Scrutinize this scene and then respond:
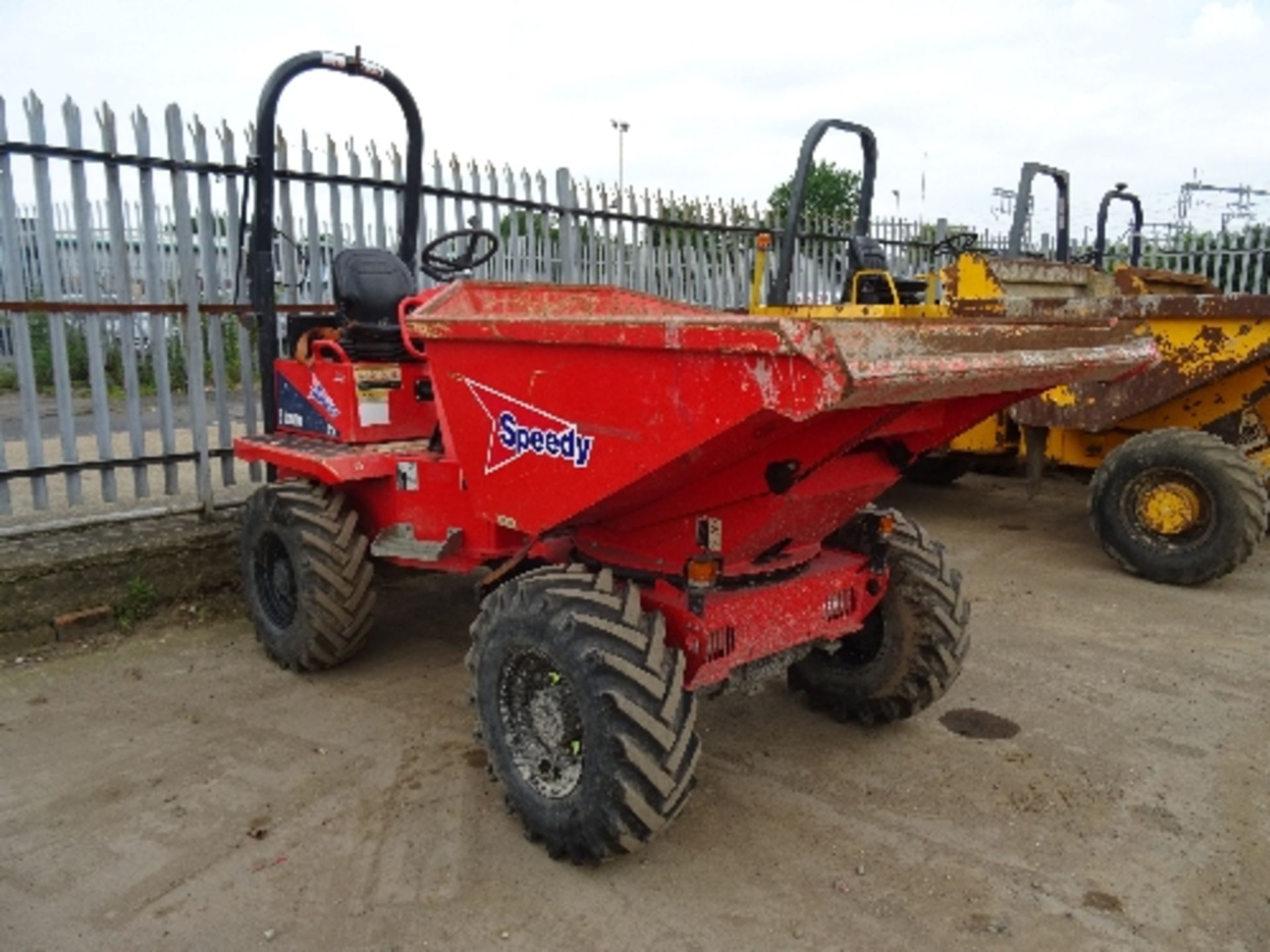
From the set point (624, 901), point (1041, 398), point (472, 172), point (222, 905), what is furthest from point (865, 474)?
point (472, 172)

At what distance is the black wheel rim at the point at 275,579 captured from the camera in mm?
4395

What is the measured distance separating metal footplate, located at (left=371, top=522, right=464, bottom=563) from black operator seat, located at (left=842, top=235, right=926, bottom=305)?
14.2 feet

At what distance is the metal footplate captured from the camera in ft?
12.6

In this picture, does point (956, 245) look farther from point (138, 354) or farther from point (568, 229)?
point (138, 354)

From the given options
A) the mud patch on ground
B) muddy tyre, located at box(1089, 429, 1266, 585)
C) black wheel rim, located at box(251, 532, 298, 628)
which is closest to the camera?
the mud patch on ground

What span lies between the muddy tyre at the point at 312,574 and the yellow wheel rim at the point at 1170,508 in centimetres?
443

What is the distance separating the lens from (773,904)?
272 cm

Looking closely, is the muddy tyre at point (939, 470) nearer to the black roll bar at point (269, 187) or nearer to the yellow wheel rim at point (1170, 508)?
the yellow wheel rim at point (1170, 508)

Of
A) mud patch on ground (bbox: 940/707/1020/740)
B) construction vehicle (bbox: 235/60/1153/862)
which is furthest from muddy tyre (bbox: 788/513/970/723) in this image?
mud patch on ground (bbox: 940/707/1020/740)

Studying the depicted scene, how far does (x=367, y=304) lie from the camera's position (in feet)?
14.3

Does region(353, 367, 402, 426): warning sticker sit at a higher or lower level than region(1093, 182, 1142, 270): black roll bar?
lower

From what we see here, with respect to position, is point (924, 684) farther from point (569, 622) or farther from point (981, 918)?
point (569, 622)

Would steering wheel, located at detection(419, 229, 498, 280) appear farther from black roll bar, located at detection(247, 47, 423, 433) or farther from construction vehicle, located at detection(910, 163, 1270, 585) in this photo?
construction vehicle, located at detection(910, 163, 1270, 585)

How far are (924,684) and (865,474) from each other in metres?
0.95
